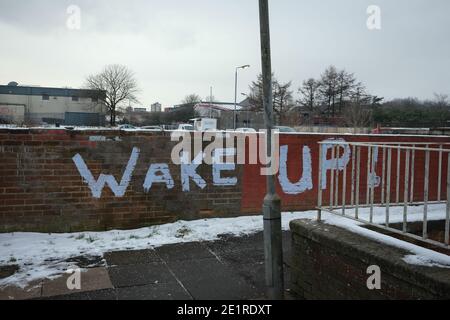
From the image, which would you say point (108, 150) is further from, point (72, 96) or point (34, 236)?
point (72, 96)

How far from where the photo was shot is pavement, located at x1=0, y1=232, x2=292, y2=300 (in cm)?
444

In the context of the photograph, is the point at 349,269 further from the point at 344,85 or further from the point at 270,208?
the point at 344,85

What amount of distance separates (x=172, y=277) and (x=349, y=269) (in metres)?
2.22

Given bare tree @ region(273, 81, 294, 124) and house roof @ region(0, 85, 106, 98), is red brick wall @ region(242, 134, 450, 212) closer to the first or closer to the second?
bare tree @ region(273, 81, 294, 124)

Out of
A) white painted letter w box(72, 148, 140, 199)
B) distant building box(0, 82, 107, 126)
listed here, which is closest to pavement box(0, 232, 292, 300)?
white painted letter w box(72, 148, 140, 199)

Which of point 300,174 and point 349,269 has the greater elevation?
point 300,174

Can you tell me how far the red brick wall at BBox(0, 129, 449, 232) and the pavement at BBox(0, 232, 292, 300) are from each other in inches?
52.6

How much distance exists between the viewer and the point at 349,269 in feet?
12.0

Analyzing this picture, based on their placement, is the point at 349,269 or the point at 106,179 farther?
the point at 106,179

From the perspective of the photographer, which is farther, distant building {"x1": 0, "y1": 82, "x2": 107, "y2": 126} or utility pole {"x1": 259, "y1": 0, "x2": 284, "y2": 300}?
distant building {"x1": 0, "y1": 82, "x2": 107, "y2": 126}

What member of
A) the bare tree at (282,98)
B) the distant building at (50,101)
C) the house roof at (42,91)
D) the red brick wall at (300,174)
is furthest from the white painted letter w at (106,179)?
the house roof at (42,91)

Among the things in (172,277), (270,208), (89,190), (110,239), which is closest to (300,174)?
(110,239)
